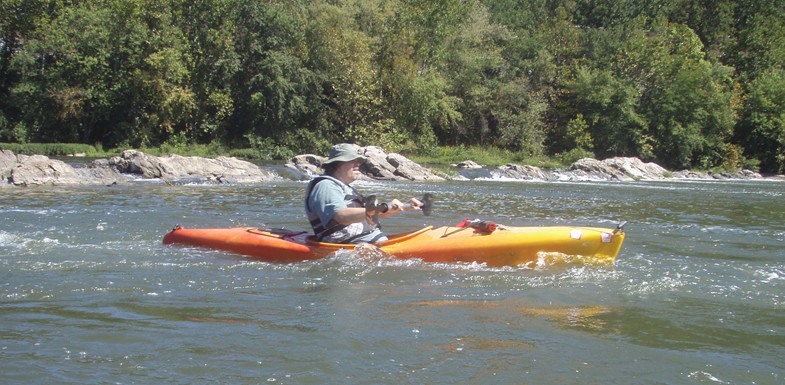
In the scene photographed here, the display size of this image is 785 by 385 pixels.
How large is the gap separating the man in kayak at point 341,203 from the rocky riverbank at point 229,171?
11342 mm

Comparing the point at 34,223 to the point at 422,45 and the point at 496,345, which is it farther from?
the point at 422,45

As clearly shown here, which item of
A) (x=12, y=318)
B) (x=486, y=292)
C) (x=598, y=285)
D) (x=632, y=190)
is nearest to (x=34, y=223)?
(x=12, y=318)

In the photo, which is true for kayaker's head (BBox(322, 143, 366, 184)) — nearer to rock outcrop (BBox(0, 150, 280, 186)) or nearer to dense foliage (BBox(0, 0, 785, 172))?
rock outcrop (BBox(0, 150, 280, 186))

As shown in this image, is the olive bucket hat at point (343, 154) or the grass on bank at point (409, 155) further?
the grass on bank at point (409, 155)

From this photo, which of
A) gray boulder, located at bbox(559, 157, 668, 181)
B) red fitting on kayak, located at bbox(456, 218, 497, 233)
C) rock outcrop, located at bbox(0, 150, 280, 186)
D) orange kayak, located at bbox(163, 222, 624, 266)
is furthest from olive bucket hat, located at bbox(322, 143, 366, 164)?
gray boulder, located at bbox(559, 157, 668, 181)

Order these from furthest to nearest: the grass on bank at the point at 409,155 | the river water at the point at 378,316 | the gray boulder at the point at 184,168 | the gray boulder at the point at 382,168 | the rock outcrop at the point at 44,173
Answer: the grass on bank at the point at 409,155 → the gray boulder at the point at 382,168 → the gray boulder at the point at 184,168 → the rock outcrop at the point at 44,173 → the river water at the point at 378,316

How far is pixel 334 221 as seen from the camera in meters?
5.89

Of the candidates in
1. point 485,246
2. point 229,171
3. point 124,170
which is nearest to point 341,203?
point 485,246

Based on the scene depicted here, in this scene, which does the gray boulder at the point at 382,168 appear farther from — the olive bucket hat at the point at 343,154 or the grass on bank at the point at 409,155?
the olive bucket hat at the point at 343,154

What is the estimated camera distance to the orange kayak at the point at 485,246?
570 centimetres

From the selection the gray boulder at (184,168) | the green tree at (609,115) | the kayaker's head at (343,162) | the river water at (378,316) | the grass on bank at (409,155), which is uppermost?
the green tree at (609,115)

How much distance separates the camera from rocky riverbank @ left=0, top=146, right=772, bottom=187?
15594 millimetres

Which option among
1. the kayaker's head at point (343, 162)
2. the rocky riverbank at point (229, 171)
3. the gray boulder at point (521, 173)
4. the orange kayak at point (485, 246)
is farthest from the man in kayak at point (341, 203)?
the gray boulder at point (521, 173)

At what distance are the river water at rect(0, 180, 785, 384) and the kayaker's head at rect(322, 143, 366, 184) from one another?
70 centimetres
